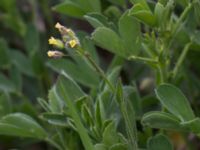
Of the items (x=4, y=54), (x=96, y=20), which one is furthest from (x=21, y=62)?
(x=96, y=20)

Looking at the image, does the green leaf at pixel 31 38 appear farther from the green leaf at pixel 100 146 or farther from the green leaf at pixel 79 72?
the green leaf at pixel 100 146

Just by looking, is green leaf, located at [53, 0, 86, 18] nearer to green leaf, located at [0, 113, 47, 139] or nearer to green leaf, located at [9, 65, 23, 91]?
green leaf, located at [0, 113, 47, 139]

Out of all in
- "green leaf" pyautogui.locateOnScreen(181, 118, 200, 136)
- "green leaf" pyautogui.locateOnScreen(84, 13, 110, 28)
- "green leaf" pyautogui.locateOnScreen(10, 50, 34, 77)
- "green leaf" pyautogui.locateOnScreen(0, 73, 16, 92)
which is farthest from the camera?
"green leaf" pyautogui.locateOnScreen(10, 50, 34, 77)

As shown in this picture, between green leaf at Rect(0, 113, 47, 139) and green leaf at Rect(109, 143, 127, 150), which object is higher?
green leaf at Rect(109, 143, 127, 150)

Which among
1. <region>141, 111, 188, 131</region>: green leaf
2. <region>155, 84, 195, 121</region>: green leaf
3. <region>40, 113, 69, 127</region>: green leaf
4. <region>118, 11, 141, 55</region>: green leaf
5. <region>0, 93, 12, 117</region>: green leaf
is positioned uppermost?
<region>118, 11, 141, 55</region>: green leaf

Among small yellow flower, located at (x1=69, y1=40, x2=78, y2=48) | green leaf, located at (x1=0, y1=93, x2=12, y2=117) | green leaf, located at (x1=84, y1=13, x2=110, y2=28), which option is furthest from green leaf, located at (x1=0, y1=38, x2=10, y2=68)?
small yellow flower, located at (x1=69, y1=40, x2=78, y2=48)
